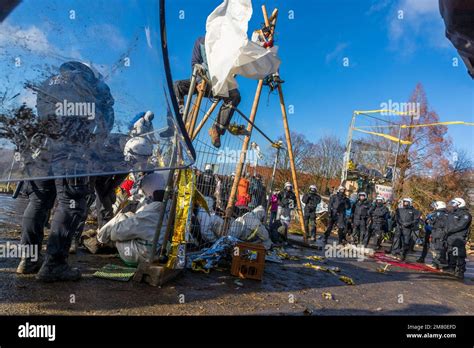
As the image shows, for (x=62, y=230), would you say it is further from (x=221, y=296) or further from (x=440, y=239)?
(x=440, y=239)

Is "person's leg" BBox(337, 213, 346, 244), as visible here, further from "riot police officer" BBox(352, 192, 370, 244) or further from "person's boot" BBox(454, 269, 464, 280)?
"person's boot" BBox(454, 269, 464, 280)

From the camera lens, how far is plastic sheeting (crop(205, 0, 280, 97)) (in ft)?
10.4

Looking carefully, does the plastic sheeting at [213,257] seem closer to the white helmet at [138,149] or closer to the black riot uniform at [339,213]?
the white helmet at [138,149]


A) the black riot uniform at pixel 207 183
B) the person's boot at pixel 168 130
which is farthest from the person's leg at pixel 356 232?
the person's boot at pixel 168 130

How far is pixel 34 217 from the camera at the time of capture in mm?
3117

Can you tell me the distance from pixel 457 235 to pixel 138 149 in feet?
31.6

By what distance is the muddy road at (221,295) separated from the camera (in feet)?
8.39

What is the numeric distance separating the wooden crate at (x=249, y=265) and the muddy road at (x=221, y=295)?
0.11m

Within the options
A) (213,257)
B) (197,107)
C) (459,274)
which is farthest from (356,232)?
(197,107)

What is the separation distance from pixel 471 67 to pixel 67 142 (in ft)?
5.55

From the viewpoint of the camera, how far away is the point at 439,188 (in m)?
27.5

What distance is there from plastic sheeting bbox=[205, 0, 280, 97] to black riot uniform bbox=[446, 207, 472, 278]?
744 centimetres
